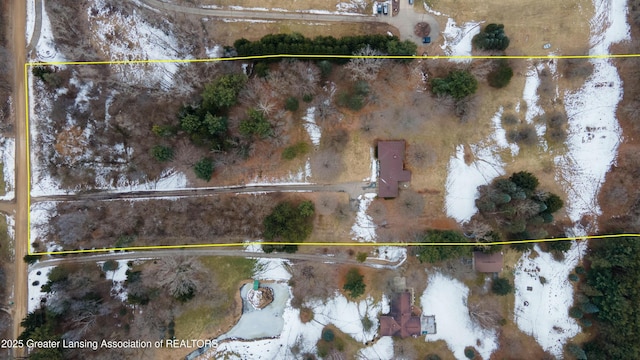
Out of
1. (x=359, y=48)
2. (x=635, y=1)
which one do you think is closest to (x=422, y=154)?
(x=359, y=48)

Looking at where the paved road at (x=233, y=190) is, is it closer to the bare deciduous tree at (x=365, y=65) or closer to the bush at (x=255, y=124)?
the bush at (x=255, y=124)

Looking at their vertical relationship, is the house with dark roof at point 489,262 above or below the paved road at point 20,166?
below

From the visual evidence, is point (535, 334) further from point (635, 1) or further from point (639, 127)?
point (635, 1)

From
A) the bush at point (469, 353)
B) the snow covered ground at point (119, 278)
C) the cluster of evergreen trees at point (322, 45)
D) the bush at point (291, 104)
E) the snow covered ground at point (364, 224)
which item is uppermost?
the cluster of evergreen trees at point (322, 45)

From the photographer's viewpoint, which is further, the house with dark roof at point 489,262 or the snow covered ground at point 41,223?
the snow covered ground at point 41,223

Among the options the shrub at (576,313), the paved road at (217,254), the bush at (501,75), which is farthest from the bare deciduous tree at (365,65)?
the shrub at (576,313)
